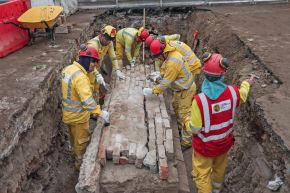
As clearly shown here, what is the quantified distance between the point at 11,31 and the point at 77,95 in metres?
3.31

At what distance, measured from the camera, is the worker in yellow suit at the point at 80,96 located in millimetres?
4543

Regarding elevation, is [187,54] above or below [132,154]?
above

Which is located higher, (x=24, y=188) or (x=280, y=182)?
(x=280, y=182)

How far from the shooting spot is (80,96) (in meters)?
4.54

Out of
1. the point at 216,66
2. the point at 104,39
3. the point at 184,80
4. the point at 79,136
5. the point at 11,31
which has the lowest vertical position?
the point at 79,136

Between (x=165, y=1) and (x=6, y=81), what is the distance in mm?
8609

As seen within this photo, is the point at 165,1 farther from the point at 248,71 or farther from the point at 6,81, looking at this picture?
the point at 6,81

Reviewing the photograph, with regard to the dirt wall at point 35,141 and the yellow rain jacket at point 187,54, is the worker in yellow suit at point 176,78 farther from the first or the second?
the dirt wall at point 35,141

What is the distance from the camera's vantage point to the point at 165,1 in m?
12.4

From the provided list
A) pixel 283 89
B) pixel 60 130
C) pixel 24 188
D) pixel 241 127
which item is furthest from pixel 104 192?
pixel 283 89

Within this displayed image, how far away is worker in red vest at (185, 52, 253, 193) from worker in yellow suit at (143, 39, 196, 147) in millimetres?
1309

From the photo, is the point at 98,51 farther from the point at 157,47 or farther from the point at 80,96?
the point at 80,96

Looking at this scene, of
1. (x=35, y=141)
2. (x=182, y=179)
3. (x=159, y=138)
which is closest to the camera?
(x=182, y=179)

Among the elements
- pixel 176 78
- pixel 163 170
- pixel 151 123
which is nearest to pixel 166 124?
pixel 151 123
